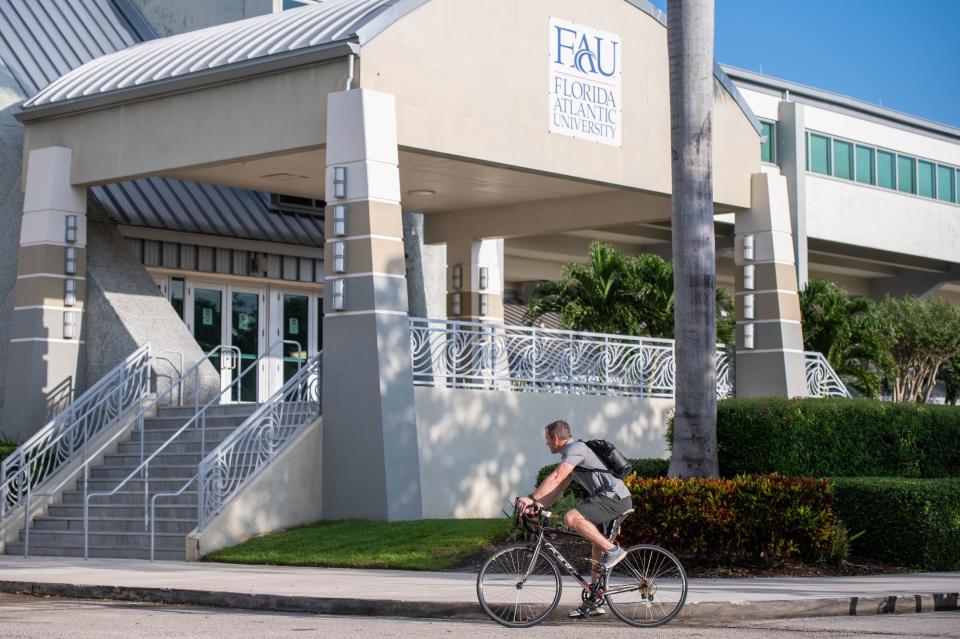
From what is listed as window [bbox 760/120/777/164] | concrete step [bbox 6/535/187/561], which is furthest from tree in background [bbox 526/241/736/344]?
window [bbox 760/120/777/164]

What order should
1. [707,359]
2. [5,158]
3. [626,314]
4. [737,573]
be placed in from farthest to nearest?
[626,314] < [5,158] < [707,359] < [737,573]

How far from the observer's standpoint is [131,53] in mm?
23625

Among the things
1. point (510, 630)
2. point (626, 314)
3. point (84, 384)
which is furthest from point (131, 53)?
point (510, 630)

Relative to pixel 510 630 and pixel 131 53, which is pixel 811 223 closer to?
pixel 131 53

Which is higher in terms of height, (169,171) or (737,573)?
(169,171)

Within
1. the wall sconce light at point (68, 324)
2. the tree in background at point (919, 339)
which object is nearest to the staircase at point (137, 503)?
the wall sconce light at point (68, 324)

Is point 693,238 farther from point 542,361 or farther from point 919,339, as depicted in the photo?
point 919,339

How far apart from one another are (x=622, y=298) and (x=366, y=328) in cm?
1028

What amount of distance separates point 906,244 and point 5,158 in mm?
28495

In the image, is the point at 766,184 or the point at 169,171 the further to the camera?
the point at 766,184

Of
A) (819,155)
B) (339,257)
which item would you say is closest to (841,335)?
(819,155)

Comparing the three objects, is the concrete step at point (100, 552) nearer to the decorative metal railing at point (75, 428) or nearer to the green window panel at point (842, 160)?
the decorative metal railing at point (75, 428)

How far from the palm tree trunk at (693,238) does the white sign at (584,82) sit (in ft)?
17.3

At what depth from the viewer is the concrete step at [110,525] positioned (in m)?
18.7
